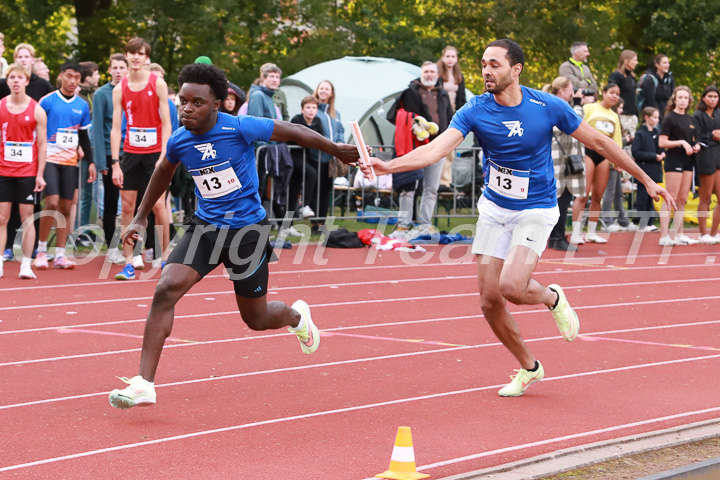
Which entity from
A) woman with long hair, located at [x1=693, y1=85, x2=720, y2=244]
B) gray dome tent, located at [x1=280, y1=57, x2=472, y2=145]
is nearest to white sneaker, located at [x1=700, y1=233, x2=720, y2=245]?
woman with long hair, located at [x1=693, y1=85, x2=720, y2=244]

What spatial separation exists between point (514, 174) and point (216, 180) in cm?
177

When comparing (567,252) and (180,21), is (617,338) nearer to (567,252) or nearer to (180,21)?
(567,252)

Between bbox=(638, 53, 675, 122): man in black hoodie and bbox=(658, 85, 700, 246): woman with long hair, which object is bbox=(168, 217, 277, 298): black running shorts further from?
bbox=(638, 53, 675, 122): man in black hoodie

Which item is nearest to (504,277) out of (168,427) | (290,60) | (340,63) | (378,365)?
(378,365)

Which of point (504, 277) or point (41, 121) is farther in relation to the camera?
point (41, 121)

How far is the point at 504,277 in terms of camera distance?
6711 millimetres

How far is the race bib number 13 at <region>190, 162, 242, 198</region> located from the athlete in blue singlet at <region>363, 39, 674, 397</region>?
122 cm

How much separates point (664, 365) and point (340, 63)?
18.5m

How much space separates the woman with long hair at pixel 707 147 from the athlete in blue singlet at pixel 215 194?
11.1 metres

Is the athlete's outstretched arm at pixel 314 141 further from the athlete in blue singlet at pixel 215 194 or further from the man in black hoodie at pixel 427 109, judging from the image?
the man in black hoodie at pixel 427 109

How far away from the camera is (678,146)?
1606 cm

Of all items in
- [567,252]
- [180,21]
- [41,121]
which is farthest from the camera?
[180,21]

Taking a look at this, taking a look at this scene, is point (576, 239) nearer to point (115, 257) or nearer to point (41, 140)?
point (115, 257)

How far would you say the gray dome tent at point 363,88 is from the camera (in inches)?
896
